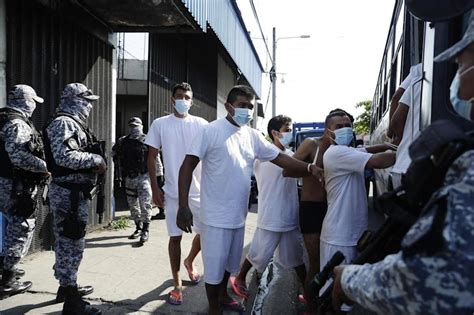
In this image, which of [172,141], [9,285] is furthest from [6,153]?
[172,141]

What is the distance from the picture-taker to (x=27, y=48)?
4.38 meters

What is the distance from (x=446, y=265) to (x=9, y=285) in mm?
3529

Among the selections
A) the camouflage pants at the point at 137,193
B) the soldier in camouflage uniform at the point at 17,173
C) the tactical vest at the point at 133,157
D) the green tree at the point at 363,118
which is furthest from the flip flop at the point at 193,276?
the green tree at the point at 363,118

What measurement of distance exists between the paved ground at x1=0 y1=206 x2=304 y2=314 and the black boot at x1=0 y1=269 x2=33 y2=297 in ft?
0.18

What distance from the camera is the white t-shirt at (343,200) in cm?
281

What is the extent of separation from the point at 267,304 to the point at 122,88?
9481 mm

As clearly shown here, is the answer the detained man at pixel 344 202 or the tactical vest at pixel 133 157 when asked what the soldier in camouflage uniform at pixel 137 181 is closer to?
the tactical vest at pixel 133 157

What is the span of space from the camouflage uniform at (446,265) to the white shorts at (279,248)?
94.1 inches

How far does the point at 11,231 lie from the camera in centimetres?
342

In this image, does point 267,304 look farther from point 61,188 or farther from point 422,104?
point 422,104

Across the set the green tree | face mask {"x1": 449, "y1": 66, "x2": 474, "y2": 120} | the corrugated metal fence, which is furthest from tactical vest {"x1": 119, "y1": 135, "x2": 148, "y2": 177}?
the green tree

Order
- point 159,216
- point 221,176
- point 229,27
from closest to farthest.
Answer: point 221,176, point 159,216, point 229,27

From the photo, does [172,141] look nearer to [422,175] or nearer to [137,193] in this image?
[137,193]

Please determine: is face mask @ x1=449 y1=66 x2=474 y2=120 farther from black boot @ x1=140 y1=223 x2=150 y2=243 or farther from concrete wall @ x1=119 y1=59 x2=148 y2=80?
concrete wall @ x1=119 y1=59 x2=148 y2=80
